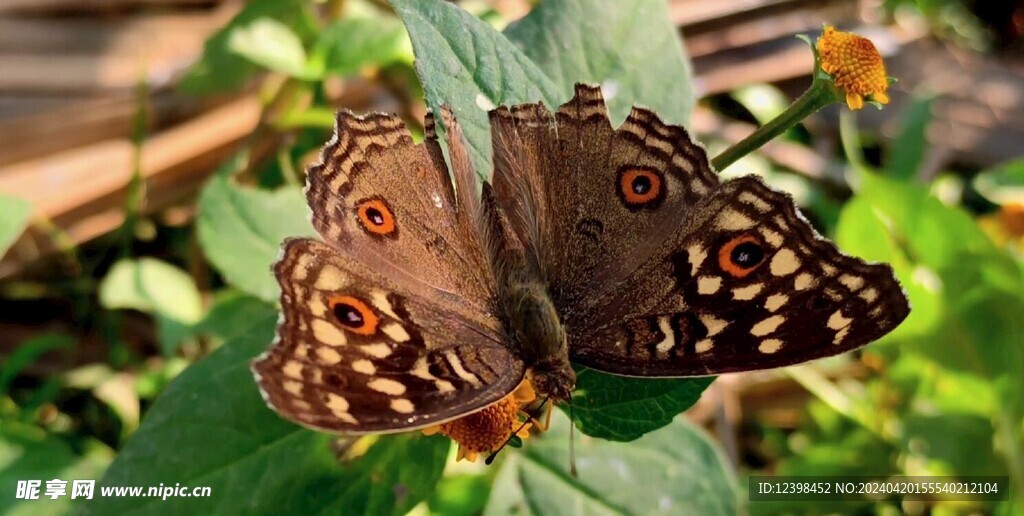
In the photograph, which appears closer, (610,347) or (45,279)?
(610,347)

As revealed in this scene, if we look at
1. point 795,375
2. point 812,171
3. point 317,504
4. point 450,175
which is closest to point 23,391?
point 317,504

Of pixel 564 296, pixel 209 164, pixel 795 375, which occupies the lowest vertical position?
pixel 795 375

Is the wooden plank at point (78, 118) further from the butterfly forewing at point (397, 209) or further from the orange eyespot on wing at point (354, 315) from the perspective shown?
the orange eyespot on wing at point (354, 315)

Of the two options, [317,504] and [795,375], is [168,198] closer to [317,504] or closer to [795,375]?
[317,504]

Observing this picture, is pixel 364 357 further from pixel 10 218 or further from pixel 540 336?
pixel 10 218

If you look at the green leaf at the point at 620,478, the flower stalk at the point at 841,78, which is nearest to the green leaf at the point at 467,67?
the flower stalk at the point at 841,78

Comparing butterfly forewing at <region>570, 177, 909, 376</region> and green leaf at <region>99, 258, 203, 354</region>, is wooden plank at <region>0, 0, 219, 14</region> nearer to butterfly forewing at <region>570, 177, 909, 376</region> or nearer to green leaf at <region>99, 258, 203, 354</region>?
green leaf at <region>99, 258, 203, 354</region>
